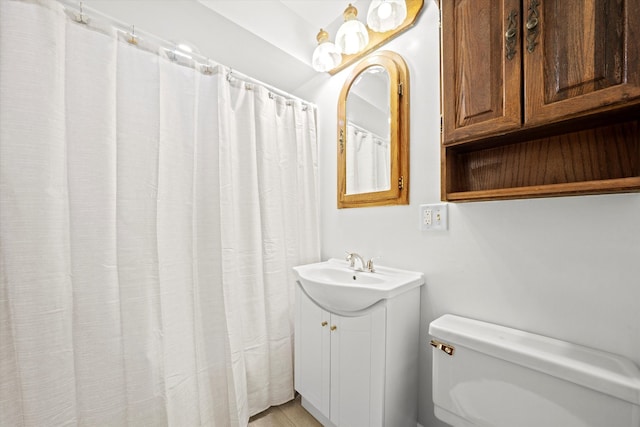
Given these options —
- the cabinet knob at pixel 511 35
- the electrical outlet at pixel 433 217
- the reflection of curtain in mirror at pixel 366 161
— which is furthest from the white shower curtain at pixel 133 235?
the cabinet knob at pixel 511 35

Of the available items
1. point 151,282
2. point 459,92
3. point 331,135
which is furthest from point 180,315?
point 459,92

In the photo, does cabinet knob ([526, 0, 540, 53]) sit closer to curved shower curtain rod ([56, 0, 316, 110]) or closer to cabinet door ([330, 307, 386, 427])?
cabinet door ([330, 307, 386, 427])

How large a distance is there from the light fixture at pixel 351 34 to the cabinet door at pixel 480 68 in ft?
1.81

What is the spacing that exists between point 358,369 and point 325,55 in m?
1.77

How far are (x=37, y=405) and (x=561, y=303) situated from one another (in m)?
Result: 1.90

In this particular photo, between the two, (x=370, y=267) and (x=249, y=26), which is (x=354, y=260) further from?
(x=249, y=26)

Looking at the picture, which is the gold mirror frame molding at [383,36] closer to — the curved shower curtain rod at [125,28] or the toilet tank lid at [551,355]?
the curved shower curtain rod at [125,28]

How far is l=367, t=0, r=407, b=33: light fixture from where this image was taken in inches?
47.7

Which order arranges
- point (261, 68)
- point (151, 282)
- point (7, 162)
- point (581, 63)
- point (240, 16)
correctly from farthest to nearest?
1. point (261, 68)
2. point (240, 16)
3. point (151, 282)
4. point (7, 162)
5. point (581, 63)

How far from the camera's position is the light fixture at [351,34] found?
53.2 inches

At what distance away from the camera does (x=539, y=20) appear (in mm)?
706

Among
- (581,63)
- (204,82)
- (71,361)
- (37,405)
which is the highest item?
(204,82)

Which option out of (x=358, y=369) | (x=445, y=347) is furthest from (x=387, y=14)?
(x=358, y=369)

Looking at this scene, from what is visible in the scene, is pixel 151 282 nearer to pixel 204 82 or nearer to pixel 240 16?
pixel 204 82
